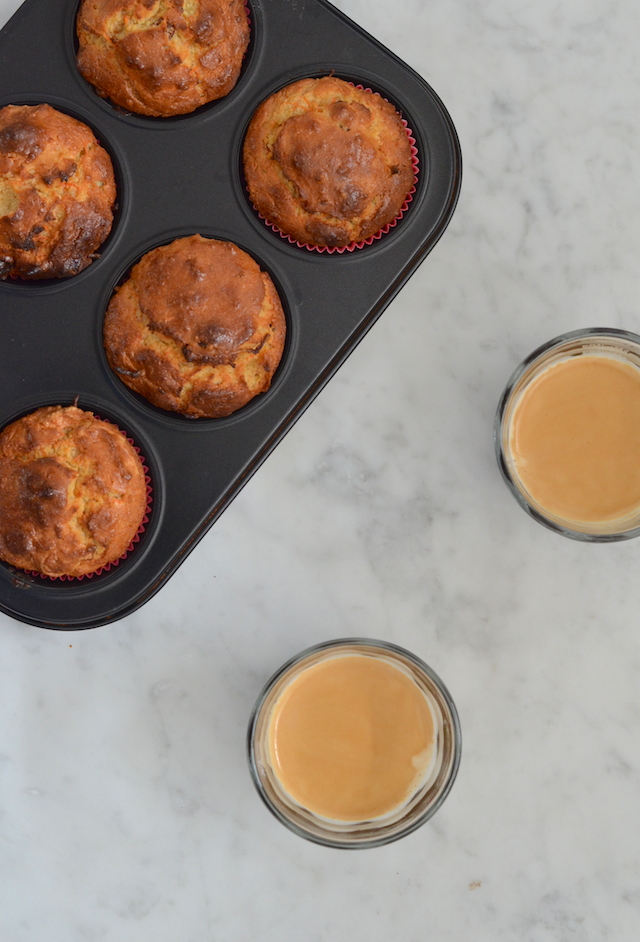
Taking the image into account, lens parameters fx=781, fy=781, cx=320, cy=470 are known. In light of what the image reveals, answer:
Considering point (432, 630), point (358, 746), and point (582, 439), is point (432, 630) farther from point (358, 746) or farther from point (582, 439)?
point (582, 439)

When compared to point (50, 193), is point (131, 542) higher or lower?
lower

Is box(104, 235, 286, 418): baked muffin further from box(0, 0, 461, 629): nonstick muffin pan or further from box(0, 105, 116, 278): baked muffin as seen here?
box(0, 105, 116, 278): baked muffin

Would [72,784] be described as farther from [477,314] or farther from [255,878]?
[477,314]

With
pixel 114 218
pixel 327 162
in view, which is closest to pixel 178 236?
pixel 114 218

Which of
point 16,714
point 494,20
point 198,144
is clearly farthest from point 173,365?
point 494,20

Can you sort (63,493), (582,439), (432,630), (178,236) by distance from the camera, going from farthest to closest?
(432,630), (582,439), (178,236), (63,493)

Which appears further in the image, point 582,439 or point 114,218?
point 582,439

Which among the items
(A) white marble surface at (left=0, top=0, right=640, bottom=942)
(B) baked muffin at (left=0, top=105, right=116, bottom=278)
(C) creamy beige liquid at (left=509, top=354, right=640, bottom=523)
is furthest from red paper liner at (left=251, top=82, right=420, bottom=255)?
(C) creamy beige liquid at (left=509, top=354, right=640, bottom=523)
